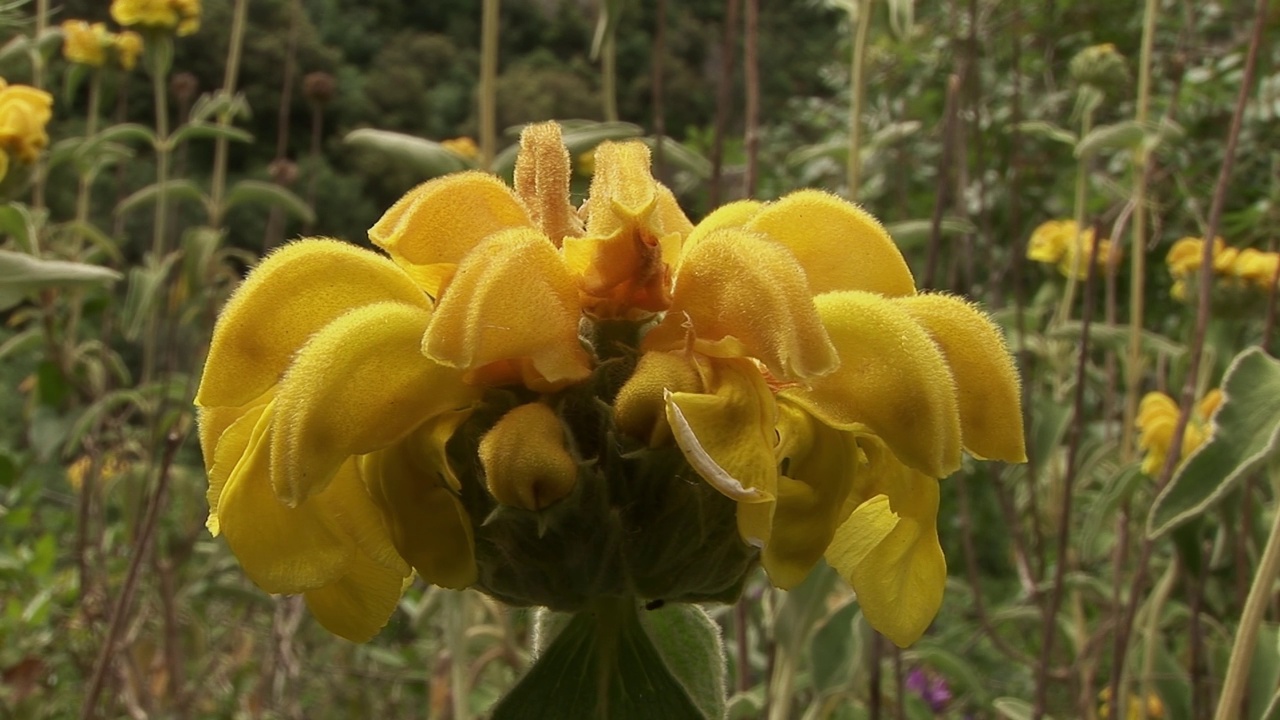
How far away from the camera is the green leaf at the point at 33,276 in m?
0.70

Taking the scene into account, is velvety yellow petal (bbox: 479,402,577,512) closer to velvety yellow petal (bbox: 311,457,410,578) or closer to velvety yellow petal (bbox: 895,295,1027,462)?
velvety yellow petal (bbox: 311,457,410,578)

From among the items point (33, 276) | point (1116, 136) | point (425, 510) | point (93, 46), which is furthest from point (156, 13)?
point (425, 510)

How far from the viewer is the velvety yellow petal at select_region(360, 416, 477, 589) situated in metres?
0.44

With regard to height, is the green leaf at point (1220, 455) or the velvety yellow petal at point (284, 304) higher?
the velvety yellow petal at point (284, 304)

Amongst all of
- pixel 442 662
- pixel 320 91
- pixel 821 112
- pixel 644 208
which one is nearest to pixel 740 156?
pixel 821 112

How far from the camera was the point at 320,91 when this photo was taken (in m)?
1.98

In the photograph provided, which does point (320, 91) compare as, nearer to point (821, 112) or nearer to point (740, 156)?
point (740, 156)

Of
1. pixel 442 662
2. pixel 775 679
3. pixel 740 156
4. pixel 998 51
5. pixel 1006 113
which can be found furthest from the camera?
pixel 740 156

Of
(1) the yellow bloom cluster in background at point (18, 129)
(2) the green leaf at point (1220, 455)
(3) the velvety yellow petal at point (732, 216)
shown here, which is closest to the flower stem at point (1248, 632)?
(2) the green leaf at point (1220, 455)

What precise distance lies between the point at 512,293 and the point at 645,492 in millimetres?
91

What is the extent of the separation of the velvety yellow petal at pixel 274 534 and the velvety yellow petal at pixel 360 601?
0.02 metres

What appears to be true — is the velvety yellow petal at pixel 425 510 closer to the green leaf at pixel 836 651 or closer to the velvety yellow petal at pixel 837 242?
the velvety yellow petal at pixel 837 242

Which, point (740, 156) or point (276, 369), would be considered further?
point (740, 156)

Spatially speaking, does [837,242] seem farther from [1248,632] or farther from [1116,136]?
[1116,136]
